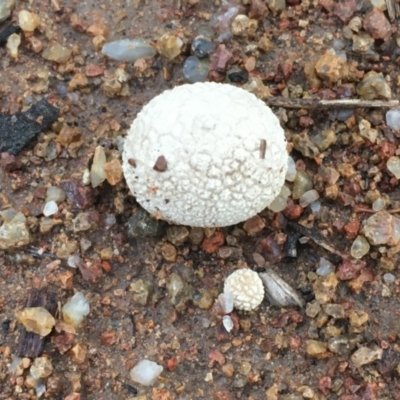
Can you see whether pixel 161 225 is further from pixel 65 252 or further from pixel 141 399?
pixel 141 399

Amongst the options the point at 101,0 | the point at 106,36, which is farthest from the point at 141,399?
the point at 101,0

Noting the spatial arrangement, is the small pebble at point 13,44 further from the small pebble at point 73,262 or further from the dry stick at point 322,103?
the dry stick at point 322,103

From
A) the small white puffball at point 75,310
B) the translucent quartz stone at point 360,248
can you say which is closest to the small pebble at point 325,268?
the translucent quartz stone at point 360,248

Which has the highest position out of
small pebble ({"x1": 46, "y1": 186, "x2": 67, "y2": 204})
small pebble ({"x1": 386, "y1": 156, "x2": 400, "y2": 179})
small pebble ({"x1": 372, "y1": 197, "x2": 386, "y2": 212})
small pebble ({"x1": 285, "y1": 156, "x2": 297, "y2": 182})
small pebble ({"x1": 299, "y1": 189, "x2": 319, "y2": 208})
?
small pebble ({"x1": 46, "y1": 186, "x2": 67, "y2": 204})

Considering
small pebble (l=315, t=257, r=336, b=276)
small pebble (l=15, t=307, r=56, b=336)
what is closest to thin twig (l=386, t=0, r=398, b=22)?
small pebble (l=315, t=257, r=336, b=276)

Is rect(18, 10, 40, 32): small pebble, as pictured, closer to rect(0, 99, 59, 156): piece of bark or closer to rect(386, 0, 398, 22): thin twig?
rect(0, 99, 59, 156): piece of bark

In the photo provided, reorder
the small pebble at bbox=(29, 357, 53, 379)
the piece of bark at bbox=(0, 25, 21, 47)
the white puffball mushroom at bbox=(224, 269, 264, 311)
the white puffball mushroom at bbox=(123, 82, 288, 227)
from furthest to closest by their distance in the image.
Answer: the piece of bark at bbox=(0, 25, 21, 47) < the white puffball mushroom at bbox=(224, 269, 264, 311) < the small pebble at bbox=(29, 357, 53, 379) < the white puffball mushroom at bbox=(123, 82, 288, 227)
